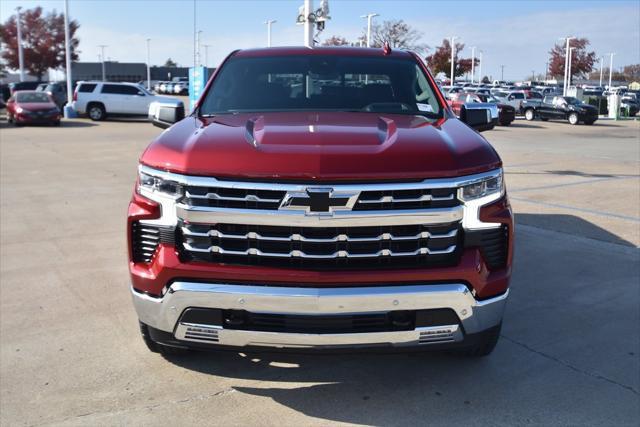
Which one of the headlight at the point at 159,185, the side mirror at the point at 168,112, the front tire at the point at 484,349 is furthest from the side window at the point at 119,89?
the front tire at the point at 484,349

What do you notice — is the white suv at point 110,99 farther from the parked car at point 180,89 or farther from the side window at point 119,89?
the parked car at point 180,89

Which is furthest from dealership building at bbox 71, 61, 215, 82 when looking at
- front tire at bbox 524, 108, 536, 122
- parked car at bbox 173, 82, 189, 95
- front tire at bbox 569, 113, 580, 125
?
front tire at bbox 569, 113, 580, 125

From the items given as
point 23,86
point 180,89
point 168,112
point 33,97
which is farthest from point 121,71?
point 168,112

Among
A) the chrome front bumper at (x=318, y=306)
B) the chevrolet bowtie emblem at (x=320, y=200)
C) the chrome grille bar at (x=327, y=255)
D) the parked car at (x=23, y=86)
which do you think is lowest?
the chrome front bumper at (x=318, y=306)

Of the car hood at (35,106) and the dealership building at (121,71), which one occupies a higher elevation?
the dealership building at (121,71)

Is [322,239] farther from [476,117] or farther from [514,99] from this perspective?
[514,99]

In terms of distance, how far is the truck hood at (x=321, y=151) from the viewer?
3022 mm

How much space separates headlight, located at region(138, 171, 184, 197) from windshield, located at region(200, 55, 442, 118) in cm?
116

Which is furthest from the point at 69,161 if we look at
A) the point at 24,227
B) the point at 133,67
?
the point at 133,67

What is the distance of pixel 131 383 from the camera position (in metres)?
3.73

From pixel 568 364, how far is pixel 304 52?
2.96 m

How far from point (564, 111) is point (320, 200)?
114 feet

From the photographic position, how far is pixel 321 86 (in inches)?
183

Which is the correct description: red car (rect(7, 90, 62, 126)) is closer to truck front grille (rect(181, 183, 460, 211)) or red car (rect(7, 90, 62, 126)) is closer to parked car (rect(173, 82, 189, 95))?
truck front grille (rect(181, 183, 460, 211))
